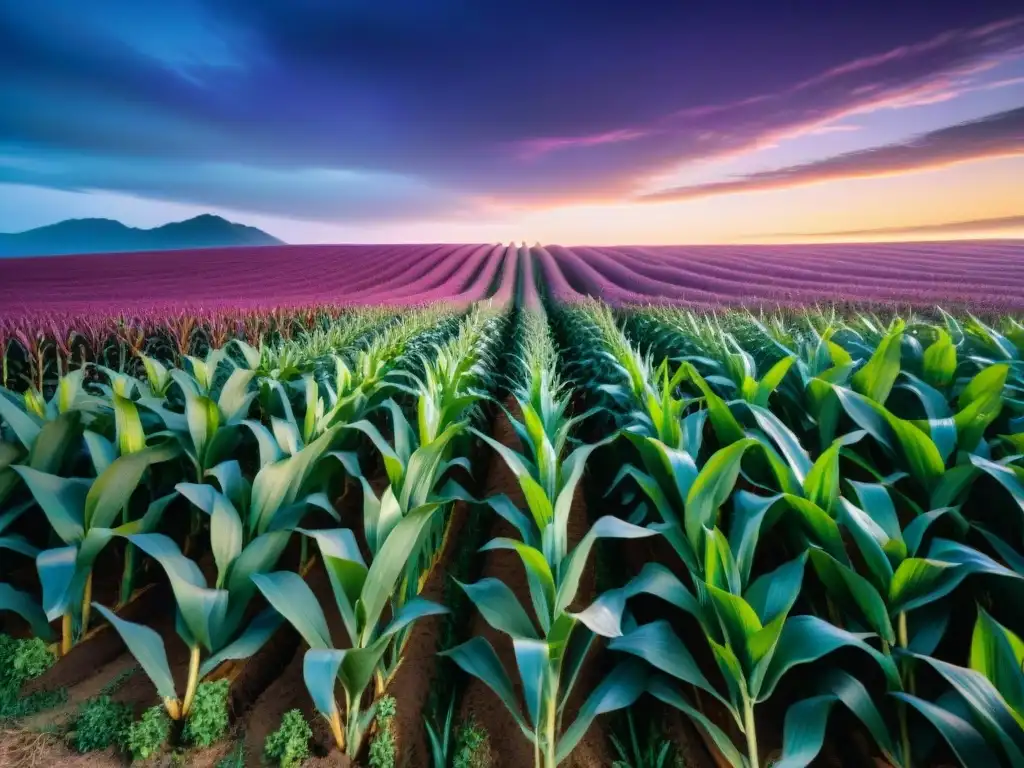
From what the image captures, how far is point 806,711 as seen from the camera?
1146 millimetres

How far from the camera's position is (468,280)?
22.4 meters

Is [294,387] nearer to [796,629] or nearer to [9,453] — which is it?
[9,453]

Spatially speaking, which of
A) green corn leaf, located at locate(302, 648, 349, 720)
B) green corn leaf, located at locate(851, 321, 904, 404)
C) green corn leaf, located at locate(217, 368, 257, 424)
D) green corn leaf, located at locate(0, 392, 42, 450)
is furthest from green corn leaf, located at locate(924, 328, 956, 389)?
green corn leaf, located at locate(0, 392, 42, 450)

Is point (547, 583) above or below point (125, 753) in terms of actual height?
above

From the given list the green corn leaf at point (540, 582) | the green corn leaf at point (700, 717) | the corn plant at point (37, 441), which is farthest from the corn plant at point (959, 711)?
the corn plant at point (37, 441)

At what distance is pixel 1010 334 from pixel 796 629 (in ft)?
A: 9.88

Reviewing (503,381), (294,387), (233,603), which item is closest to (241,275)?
(503,381)

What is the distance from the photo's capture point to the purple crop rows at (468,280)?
9578 millimetres

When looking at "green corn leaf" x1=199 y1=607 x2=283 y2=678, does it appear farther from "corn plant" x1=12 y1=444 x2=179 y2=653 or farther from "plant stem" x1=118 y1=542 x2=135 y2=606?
"plant stem" x1=118 y1=542 x2=135 y2=606

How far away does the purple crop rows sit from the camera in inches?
377

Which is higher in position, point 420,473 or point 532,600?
point 420,473

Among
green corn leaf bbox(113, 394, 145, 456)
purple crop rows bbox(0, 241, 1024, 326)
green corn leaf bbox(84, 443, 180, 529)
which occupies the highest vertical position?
green corn leaf bbox(113, 394, 145, 456)

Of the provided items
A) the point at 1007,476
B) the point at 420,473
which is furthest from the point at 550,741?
the point at 1007,476

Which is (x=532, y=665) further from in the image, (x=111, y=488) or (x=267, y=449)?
(x=111, y=488)
